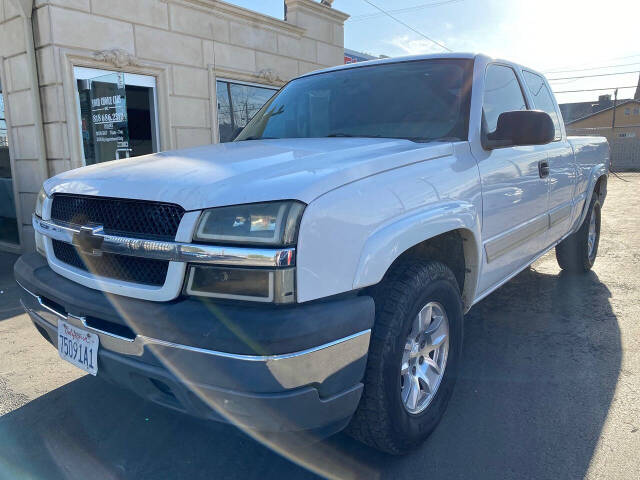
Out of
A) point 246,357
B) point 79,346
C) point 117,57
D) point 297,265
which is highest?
point 117,57

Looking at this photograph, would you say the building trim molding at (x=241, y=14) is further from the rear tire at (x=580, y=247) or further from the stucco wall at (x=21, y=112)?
the rear tire at (x=580, y=247)

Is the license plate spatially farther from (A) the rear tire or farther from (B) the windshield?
(A) the rear tire

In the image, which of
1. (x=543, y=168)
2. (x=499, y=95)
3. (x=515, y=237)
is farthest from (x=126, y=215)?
(x=543, y=168)

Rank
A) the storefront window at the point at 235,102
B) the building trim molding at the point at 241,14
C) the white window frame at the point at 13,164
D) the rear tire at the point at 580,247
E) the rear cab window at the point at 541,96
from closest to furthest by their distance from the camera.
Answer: the rear cab window at the point at 541,96
the rear tire at the point at 580,247
the white window frame at the point at 13,164
the building trim molding at the point at 241,14
the storefront window at the point at 235,102

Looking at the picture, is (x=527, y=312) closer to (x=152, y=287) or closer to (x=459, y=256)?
(x=459, y=256)

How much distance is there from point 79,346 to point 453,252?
1885mm

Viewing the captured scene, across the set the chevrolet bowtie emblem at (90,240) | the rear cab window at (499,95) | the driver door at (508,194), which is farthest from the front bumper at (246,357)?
the rear cab window at (499,95)

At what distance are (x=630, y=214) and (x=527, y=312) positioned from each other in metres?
7.39

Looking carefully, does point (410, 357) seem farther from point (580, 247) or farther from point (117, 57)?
point (117, 57)

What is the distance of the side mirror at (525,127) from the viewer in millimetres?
2678

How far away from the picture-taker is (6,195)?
7.29 metres

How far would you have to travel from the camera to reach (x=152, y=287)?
6.09 ft

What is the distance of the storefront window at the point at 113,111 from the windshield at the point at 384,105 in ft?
13.4

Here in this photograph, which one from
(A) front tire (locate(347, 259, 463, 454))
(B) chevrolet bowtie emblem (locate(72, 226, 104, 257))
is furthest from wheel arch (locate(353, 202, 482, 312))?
(B) chevrolet bowtie emblem (locate(72, 226, 104, 257))
